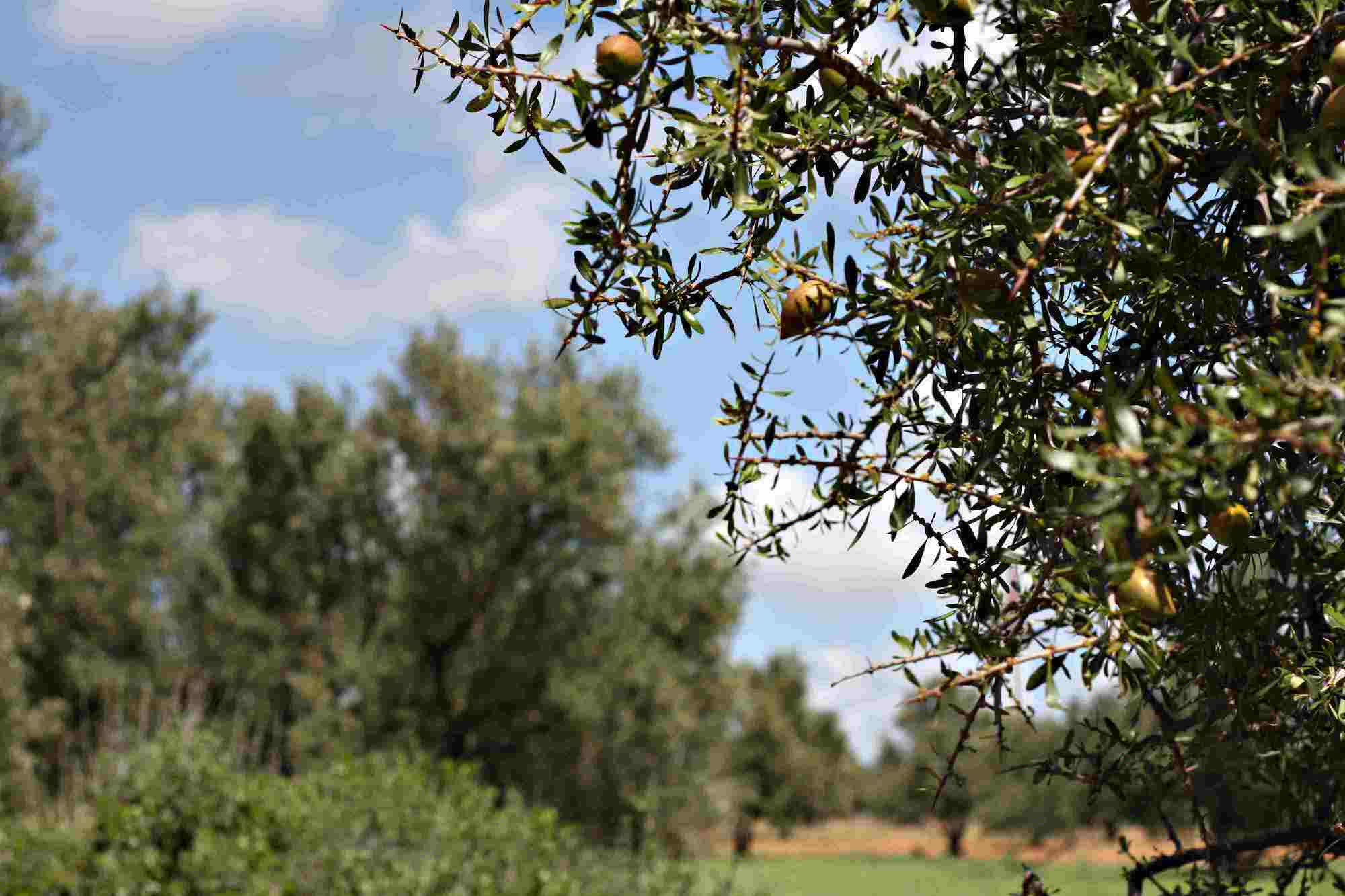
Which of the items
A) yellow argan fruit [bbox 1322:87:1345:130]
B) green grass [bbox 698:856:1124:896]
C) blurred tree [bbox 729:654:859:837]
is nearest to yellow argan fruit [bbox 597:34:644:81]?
yellow argan fruit [bbox 1322:87:1345:130]

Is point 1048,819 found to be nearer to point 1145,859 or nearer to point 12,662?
point 12,662

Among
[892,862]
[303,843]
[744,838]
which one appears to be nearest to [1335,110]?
[303,843]

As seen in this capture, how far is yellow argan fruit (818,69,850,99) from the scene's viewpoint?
202 cm

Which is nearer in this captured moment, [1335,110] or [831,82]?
[1335,110]

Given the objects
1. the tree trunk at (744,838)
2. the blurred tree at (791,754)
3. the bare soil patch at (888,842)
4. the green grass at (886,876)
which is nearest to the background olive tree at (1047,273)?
the green grass at (886,876)

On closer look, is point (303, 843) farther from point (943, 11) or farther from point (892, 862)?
point (892, 862)

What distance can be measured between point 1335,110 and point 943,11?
0.62m

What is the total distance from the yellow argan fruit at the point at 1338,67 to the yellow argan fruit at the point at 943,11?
0.56m

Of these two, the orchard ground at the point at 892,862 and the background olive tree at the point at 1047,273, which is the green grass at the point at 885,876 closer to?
the orchard ground at the point at 892,862

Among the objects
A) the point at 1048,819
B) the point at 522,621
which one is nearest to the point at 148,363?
the point at 522,621

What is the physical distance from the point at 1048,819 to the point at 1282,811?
106 feet

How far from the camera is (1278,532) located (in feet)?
6.55

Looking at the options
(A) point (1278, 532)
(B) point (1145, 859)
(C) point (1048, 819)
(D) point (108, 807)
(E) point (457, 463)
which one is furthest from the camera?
(C) point (1048, 819)

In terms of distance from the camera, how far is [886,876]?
33.4 m
